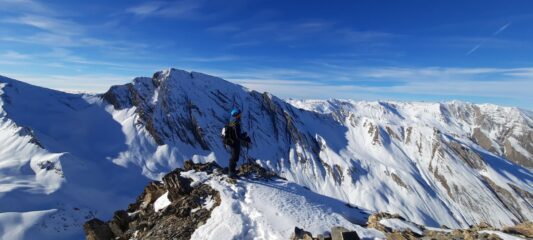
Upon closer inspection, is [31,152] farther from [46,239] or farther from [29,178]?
[46,239]

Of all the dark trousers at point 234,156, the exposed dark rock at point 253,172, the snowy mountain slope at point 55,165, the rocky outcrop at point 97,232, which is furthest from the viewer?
the snowy mountain slope at point 55,165

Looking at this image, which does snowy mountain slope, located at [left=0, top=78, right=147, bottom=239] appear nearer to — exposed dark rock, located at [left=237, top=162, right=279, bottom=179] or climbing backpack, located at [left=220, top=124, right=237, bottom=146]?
exposed dark rock, located at [left=237, top=162, right=279, bottom=179]

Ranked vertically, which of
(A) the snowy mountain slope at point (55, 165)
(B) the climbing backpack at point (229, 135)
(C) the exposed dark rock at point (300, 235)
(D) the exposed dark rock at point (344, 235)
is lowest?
(A) the snowy mountain slope at point (55, 165)

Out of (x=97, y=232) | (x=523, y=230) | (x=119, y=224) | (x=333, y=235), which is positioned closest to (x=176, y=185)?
(x=119, y=224)

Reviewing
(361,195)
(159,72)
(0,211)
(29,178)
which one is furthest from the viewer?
(361,195)

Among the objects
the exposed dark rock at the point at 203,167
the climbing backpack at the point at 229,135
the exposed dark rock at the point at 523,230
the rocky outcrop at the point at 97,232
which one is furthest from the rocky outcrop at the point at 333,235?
the rocky outcrop at the point at 97,232

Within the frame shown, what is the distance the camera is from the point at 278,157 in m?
199

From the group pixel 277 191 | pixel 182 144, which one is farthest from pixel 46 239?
pixel 182 144

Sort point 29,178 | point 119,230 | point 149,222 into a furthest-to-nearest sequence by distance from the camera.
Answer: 1. point 29,178
2. point 119,230
3. point 149,222

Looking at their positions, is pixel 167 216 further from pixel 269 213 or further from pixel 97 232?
pixel 269 213

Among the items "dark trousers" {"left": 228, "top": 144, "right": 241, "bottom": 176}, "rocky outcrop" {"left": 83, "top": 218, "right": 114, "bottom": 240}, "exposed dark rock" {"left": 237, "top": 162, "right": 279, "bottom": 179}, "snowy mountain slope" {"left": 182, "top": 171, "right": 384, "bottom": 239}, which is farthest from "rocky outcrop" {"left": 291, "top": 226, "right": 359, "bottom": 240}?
"rocky outcrop" {"left": 83, "top": 218, "right": 114, "bottom": 240}

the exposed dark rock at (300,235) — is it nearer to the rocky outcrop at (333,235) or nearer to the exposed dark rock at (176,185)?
the rocky outcrop at (333,235)

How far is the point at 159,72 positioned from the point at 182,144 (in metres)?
47.1

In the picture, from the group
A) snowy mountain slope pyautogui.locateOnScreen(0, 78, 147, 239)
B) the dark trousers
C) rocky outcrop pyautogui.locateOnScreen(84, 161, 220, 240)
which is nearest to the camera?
rocky outcrop pyautogui.locateOnScreen(84, 161, 220, 240)
